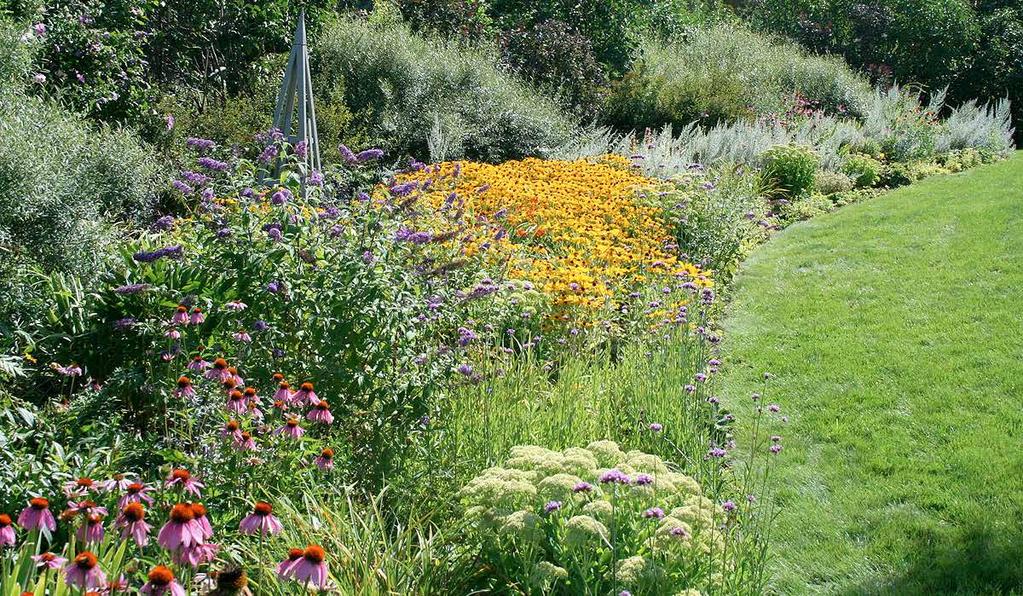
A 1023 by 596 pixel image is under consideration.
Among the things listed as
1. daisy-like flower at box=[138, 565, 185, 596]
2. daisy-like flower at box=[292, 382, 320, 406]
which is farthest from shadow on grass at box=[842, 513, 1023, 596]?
daisy-like flower at box=[138, 565, 185, 596]

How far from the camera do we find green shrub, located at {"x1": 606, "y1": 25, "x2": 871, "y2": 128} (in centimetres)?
1340

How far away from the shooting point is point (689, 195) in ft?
27.1

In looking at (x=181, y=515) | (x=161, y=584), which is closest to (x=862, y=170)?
(x=181, y=515)

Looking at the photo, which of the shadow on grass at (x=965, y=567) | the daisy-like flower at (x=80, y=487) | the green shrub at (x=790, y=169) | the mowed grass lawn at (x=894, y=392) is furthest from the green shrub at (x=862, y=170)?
the daisy-like flower at (x=80, y=487)

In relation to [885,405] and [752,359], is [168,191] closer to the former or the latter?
[752,359]

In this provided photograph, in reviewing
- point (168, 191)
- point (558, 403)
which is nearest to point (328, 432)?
point (558, 403)

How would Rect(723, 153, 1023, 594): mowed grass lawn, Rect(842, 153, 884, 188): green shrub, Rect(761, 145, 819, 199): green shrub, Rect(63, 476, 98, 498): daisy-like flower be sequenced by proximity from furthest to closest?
Rect(842, 153, 884, 188): green shrub → Rect(761, 145, 819, 199): green shrub → Rect(723, 153, 1023, 594): mowed grass lawn → Rect(63, 476, 98, 498): daisy-like flower

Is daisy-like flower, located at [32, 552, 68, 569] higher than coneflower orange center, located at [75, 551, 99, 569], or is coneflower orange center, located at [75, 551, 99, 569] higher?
coneflower orange center, located at [75, 551, 99, 569]

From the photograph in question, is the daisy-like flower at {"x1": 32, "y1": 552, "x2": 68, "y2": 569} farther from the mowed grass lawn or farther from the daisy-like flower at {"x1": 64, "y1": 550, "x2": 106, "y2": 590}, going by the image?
the mowed grass lawn

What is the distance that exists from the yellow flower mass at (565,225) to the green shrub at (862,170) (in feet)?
13.2

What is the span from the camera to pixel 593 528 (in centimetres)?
268

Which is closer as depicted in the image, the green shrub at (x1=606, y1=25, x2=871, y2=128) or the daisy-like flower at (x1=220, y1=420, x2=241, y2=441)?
the daisy-like flower at (x1=220, y1=420, x2=241, y2=441)

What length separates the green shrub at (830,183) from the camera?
11164 mm

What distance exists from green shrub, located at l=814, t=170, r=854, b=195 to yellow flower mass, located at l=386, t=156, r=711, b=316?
3.17 m
